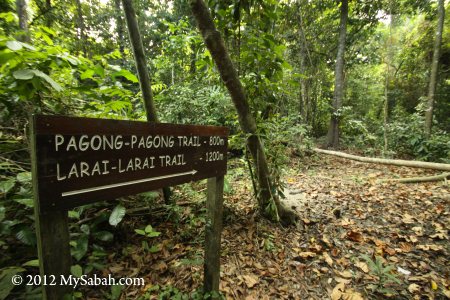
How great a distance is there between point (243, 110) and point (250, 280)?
6.61 ft

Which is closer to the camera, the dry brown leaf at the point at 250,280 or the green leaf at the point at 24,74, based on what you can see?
the green leaf at the point at 24,74

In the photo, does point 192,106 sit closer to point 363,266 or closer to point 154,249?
point 154,249

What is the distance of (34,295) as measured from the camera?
1686 mm

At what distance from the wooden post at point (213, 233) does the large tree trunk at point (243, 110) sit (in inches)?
48.0

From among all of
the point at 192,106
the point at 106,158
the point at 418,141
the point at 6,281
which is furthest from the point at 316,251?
the point at 418,141

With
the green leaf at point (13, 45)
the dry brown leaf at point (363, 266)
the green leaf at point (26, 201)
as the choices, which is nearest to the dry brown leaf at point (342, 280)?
the dry brown leaf at point (363, 266)

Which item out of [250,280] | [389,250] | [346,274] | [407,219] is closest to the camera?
[250,280]

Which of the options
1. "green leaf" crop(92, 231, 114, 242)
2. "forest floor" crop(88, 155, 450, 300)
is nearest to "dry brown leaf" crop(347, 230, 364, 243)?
"forest floor" crop(88, 155, 450, 300)

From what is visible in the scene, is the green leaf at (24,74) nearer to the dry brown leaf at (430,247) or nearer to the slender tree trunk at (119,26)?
the dry brown leaf at (430,247)

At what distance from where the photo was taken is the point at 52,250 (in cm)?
110

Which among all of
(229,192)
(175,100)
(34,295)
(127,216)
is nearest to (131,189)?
(34,295)

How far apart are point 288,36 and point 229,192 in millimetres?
9063

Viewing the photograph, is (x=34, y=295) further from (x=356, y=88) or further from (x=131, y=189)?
(x=356, y=88)

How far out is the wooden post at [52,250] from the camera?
A: 1055mm
